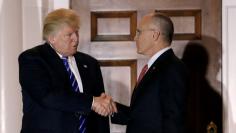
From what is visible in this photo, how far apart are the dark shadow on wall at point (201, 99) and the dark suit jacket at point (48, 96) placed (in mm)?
873

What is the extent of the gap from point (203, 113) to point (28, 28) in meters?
1.24

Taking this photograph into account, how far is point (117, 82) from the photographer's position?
131 inches

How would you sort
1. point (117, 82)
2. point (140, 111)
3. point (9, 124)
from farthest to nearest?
point (117, 82) < point (9, 124) < point (140, 111)

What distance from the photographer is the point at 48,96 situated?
255 cm

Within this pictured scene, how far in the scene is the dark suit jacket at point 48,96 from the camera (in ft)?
8.39

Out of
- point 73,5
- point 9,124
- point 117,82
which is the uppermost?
point 73,5

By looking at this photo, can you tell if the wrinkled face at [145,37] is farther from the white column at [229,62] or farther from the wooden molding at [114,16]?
the white column at [229,62]

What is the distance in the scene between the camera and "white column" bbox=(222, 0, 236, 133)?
324 cm

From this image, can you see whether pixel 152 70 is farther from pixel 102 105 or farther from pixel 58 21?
pixel 58 21

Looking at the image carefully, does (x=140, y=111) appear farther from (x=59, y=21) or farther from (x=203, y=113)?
(x=203, y=113)

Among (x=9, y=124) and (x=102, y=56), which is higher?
(x=102, y=56)

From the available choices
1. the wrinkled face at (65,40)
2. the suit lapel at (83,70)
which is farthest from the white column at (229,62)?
the wrinkled face at (65,40)

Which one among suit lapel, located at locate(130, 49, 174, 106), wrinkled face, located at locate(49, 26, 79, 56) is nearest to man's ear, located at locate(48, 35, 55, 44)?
wrinkled face, located at locate(49, 26, 79, 56)

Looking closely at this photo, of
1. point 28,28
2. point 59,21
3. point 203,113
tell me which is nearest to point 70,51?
point 59,21
